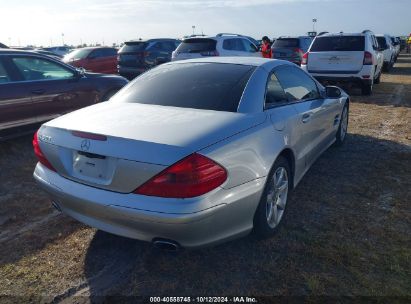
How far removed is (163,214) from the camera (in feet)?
7.66

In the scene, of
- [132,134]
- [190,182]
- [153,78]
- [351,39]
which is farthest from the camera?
[351,39]

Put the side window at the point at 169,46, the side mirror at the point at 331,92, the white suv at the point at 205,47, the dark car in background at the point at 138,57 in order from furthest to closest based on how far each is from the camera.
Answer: the side window at the point at 169,46 < the dark car in background at the point at 138,57 < the white suv at the point at 205,47 < the side mirror at the point at 331,92

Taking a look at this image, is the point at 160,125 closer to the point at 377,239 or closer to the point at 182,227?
the point at 182,227

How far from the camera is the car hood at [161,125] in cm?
238

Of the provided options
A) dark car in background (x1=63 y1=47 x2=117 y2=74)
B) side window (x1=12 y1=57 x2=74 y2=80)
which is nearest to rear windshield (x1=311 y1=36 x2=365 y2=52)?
side window (x1=12 y1=57 x2=74 y2=80)

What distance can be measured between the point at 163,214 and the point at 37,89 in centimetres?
458

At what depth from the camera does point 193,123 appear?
8.87 ft

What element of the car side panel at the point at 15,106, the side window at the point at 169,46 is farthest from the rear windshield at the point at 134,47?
the car side panel at the point at 15,106

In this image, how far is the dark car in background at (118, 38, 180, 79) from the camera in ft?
45.8

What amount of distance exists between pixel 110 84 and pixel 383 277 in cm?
604

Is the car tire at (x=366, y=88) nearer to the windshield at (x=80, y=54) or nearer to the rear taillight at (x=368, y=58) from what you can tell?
the rear taillight at (x=368, y=58)

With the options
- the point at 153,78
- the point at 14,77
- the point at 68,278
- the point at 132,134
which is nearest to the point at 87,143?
the point at 132,134

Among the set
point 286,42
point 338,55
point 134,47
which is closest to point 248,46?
point 286,42

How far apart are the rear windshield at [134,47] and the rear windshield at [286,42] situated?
20.0ft
